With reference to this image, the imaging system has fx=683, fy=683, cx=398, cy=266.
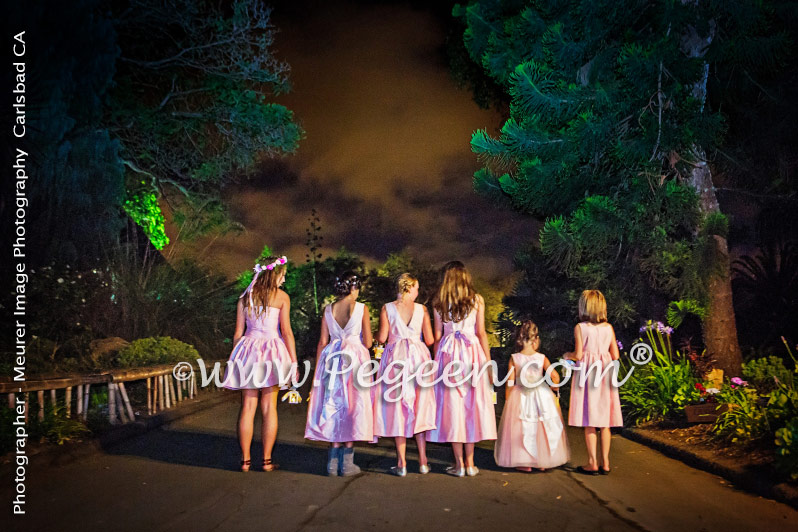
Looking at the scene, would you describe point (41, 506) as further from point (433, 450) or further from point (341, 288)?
point (433, 450)

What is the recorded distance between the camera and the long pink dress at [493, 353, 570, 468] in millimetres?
6848

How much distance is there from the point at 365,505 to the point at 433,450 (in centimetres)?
318

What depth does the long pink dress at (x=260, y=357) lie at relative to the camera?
668cm

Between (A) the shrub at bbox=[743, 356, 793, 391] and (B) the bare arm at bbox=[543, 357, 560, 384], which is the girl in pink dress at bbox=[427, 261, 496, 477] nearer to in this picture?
(B) the bare arm at bbox=[543, 357, 560, 384]

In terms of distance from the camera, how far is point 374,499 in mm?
5676

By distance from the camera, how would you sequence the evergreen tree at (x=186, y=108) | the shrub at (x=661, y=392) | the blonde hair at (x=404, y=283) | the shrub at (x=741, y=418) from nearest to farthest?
the blonde hair at (x=404, y=283)
the shrub at (x=741, y=418)
the shrub at (x=661, y=392)
the evergreen tree at (x=186, y=108)

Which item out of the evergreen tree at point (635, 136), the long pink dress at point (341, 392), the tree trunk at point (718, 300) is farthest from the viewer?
the tree trunk at point (718, 300)

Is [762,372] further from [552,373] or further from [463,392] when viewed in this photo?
[463,392]

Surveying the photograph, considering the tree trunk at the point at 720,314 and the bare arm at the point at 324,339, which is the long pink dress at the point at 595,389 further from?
the tree trunk at the point at 720,314

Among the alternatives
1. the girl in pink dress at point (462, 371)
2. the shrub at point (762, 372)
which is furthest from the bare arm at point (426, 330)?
the shrub at point (762, 372)

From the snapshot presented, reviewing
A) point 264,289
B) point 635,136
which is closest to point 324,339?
point 264,289

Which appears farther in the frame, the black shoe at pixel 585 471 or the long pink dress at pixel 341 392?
the black shoe at pixel 585 471

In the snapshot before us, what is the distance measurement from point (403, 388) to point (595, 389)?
1927 mm

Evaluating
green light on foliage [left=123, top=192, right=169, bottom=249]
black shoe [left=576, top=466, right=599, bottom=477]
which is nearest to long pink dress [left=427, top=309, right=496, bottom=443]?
black shoe [left=576, top=466, right=599, bottom=477]
